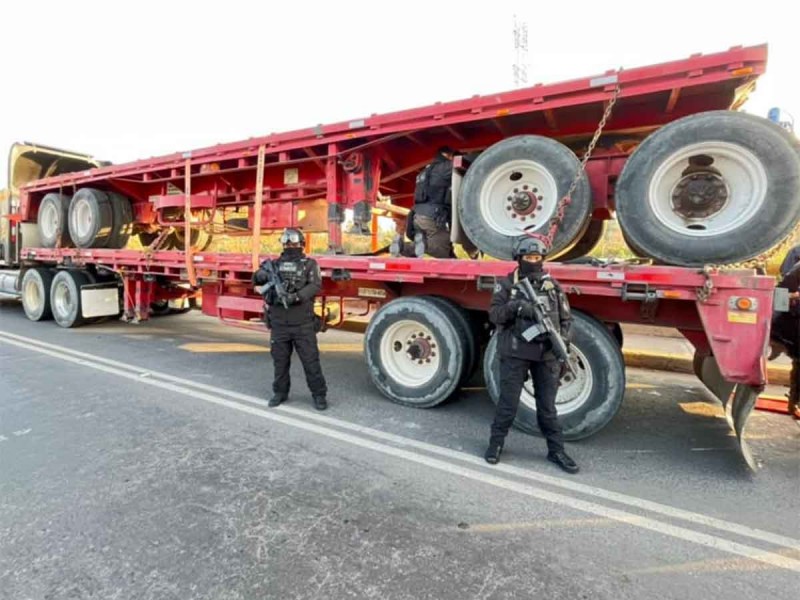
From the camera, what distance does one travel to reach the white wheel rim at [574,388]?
11.4 feet

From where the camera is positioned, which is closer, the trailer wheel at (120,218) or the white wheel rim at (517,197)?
the white wheel rim at (517,197)

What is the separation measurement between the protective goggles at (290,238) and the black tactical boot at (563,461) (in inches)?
113

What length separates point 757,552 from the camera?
7.38 feet

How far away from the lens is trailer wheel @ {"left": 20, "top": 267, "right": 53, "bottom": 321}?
852 cm

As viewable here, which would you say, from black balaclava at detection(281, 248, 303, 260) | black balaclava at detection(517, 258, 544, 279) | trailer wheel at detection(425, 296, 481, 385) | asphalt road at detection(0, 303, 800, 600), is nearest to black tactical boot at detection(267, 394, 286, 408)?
asphalt road at detection(0, 303, 800, 600)

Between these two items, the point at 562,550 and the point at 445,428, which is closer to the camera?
the point at 562,550

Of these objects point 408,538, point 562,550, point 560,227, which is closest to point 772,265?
point 560,227

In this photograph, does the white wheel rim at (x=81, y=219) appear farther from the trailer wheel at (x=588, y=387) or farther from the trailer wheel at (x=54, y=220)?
the trailer wheel at (x=588, y=387)

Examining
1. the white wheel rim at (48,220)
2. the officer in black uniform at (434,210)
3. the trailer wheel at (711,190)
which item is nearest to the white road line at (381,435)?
Result: the trailer wheel at (711,190)

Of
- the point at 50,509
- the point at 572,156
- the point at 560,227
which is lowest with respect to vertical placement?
the point at 50,509

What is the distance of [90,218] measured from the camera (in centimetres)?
778

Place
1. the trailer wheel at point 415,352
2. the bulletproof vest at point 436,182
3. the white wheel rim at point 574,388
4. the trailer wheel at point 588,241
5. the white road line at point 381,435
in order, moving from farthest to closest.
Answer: the trailer wheel at point 588,241, the bulletproof vest at point 436,182, the trailer wheel at point 415,352, the white wheel rim at point 574,388, the white road line at point 381,435

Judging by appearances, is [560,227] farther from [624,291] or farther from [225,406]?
[225,406]

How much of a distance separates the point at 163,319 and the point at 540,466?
8.75m
